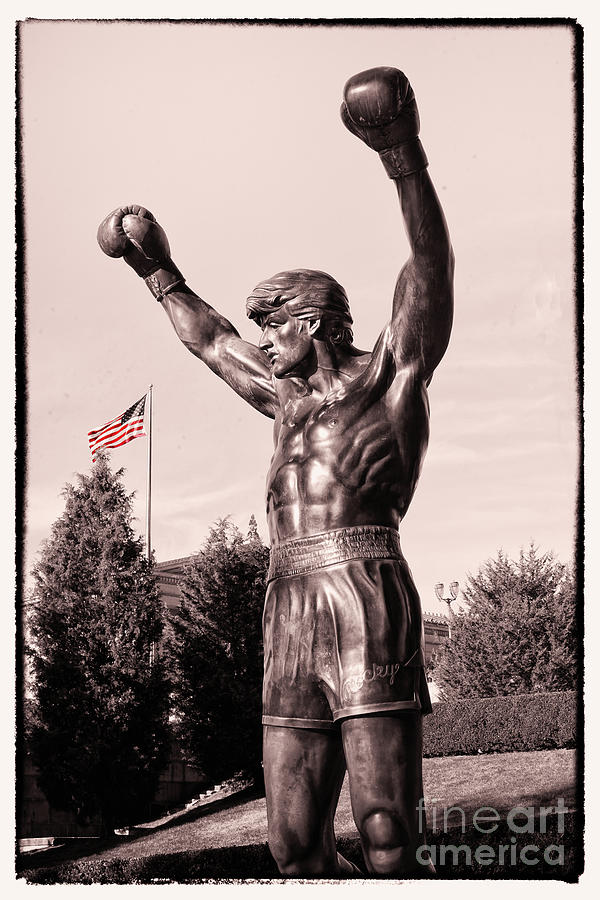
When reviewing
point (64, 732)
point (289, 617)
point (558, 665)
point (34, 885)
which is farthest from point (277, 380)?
point (558, 665)

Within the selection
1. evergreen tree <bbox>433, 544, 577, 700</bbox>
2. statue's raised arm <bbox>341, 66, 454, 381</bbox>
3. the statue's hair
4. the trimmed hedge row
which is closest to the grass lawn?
the trimmed hedge row

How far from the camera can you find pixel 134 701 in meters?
Answer: 20.1

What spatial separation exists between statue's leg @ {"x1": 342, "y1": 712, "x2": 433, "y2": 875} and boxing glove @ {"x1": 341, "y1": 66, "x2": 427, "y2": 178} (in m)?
1.90

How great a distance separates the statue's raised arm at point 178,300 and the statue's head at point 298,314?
1.22 ft

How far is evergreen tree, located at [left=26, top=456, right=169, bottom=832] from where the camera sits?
19.6 metres

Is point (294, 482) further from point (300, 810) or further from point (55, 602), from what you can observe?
point (55, 602)

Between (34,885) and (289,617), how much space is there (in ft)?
5.60

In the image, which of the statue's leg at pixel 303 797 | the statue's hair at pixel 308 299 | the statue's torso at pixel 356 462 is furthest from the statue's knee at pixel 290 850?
the statue's hair at pixel 308 299

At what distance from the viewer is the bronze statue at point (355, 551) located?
3.65 m

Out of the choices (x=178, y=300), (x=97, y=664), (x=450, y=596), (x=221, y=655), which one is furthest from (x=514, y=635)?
(x=178, y=300)

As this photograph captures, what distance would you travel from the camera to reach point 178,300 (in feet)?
16.0

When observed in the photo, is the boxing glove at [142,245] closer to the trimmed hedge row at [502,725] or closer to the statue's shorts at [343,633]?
the statue's shorts at [343,633]

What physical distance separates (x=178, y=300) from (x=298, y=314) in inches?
34.4

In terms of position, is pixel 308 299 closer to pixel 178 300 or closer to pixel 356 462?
pixel 356 462
